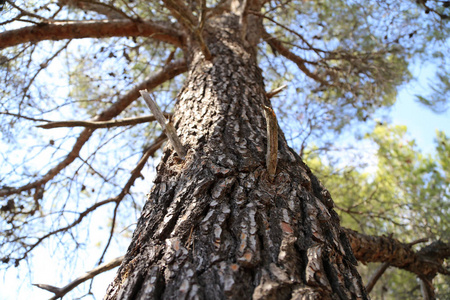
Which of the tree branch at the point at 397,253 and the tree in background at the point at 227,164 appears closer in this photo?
the tree in background at the point at 227,164

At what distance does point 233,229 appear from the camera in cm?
95

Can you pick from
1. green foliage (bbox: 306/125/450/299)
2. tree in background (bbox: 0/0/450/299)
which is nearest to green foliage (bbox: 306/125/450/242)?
green foliage (bbox: 306/125/450/299)

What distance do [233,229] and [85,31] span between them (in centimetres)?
219

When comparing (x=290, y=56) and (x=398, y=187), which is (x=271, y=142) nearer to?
(x=290, y=56)

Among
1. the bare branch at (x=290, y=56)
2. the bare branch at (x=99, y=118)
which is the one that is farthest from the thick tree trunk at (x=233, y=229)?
the bare branch at (x=290, y=56)

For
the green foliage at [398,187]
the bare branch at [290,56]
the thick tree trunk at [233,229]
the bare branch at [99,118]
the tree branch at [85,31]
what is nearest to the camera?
the thick tree trunk at [233,229]

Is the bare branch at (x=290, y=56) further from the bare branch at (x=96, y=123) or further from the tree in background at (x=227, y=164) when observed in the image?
the bare branch at (x=96, y=123)

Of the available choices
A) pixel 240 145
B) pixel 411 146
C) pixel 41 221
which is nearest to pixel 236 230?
pixel 240 145

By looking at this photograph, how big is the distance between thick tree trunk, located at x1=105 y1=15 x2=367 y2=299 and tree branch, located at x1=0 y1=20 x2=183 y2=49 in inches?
57.5

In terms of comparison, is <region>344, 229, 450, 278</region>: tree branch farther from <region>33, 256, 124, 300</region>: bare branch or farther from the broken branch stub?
<region>33, 256, 124, 300</region>: bare branch

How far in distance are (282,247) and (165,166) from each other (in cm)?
65

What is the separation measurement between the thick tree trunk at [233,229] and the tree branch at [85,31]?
4.79 feet

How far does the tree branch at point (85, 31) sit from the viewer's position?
7.57ft

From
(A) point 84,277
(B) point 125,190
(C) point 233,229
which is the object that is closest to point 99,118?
(B) point 125,190
